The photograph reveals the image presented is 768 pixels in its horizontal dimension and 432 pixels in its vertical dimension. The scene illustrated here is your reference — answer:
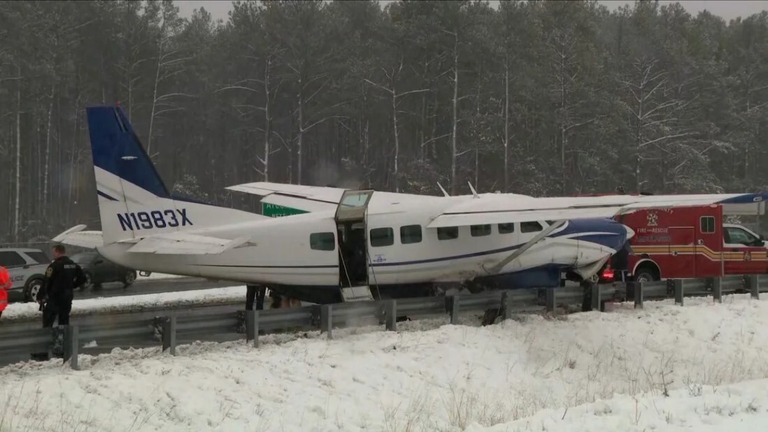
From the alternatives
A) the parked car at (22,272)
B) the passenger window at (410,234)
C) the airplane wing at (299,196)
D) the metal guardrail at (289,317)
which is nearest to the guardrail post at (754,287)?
Result: the metal guardrail at (289,317)

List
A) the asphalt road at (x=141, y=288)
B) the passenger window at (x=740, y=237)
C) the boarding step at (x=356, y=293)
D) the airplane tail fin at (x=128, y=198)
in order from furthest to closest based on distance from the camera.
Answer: the asphalt road at (x=141, y=288) < the passenger window at (x=740, y=237) < the boarding step at (x=356, y=293) < the airplane tail fin at (x=128, y=198)

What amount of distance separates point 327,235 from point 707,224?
1318 centimetres

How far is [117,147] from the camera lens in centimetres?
1759

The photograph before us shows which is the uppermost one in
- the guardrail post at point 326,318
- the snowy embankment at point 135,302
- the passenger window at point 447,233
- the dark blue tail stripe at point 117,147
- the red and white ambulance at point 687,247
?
the dark blue tail stripe at point 117,147

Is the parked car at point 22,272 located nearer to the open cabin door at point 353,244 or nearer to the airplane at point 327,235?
the airplane at point 327,235

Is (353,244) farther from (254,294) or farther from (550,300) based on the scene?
(550,300)

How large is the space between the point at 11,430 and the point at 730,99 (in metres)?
66.2

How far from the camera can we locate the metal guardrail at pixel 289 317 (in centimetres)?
1184

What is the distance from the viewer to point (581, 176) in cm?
5753

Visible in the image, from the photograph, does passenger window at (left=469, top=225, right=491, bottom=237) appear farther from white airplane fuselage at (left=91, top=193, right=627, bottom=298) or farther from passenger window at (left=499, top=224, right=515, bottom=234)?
passenger window at (left=499, top=224, right=515, bottom=234)

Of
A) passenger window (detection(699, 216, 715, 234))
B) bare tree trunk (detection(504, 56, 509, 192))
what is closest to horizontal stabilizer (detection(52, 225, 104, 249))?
passenger window (detection(699, 216, 715, 234))

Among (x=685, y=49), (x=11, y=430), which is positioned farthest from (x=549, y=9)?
(x=11, y=430)

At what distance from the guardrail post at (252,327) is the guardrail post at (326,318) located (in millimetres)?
1378

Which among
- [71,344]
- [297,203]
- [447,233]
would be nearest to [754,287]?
[447,233]
